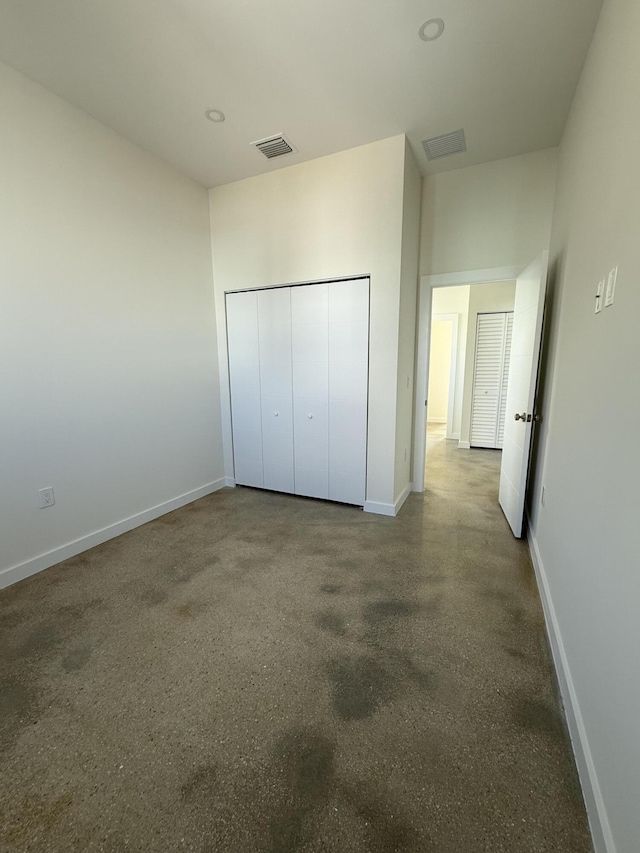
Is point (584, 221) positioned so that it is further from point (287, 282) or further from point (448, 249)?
point (287, 282)

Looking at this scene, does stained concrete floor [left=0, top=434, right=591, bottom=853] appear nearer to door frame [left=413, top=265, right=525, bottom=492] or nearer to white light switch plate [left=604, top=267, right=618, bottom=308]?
door frame [left=413, top=265, right=525, bottom=492]

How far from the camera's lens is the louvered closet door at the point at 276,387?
3252mm

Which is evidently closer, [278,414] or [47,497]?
[47,497]

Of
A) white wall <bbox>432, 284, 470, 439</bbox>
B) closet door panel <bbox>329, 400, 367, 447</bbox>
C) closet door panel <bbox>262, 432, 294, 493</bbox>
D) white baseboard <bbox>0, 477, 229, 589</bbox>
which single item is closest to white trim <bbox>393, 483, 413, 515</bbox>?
closet door panel <bbox>329, 400, 367, 447</bbox>

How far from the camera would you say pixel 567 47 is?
184 cm

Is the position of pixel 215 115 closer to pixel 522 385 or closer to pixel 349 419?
pixel 349 419

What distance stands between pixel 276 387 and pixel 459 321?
4.25 m

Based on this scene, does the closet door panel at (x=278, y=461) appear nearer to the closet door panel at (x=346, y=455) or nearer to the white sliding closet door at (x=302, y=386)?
the white sliding closet door at (x=302, y=386)

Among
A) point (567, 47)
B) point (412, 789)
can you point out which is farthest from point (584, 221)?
point (412, 789)

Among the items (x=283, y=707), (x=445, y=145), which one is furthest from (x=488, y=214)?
(x=283, y=707)

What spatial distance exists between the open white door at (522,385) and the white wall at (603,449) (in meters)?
0.36

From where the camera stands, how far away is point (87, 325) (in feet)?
7.91

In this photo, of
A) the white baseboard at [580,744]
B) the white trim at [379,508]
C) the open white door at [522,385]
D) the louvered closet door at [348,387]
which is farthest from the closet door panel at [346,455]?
the white baseboard at [580,744]

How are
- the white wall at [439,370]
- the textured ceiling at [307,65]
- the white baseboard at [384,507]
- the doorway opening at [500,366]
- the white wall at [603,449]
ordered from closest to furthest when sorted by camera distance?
the white wall at [603,449] < the textured ceiling at [307,65] < the doorway opening at [500,366] < the white baseboard at [384,507] < the white wall at [439,370]
